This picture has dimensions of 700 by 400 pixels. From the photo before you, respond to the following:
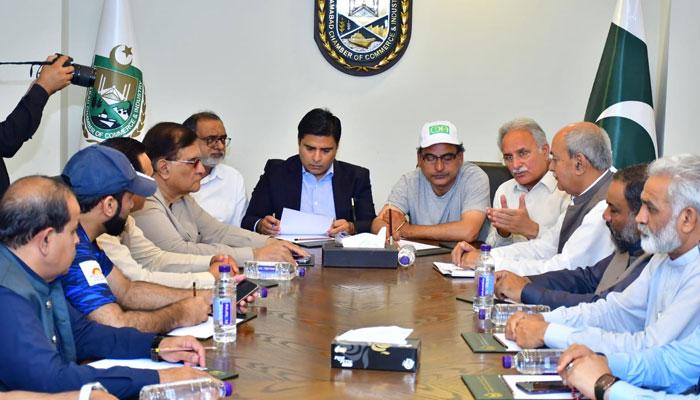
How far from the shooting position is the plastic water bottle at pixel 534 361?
196 cm

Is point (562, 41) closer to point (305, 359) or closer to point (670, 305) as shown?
point (670, 305)

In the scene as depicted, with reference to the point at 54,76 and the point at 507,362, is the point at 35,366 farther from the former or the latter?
the point at 54,76

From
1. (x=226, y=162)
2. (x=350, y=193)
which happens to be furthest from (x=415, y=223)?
(x=226, y=162)

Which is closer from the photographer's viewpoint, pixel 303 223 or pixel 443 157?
pixel 303 223

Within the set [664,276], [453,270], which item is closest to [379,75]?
[453,270]

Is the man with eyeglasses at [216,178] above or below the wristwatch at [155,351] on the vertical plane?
above

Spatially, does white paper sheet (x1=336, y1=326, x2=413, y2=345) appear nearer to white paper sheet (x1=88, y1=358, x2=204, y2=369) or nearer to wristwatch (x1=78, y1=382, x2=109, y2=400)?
white paper sheet (x1=88, y1=358, x2=204, y2=369)

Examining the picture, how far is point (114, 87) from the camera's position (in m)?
5.01

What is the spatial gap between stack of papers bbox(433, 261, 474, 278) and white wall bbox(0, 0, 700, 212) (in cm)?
227

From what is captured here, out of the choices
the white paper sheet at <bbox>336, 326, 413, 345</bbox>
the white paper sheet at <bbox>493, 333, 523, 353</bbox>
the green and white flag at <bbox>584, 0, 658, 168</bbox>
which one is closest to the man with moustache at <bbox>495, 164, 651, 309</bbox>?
the white paper sheet at <bbox>493, 333, 523, 353</bbox>

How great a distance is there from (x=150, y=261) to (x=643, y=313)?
1947 mm

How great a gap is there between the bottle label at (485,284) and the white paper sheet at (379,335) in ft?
1.54

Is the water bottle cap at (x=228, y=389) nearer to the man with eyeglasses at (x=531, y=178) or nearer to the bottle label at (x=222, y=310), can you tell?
the bottle label at (x=222, y=310)

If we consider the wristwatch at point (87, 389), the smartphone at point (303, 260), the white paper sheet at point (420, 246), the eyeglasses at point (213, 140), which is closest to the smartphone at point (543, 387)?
the wristwatch at point (87, 389)
